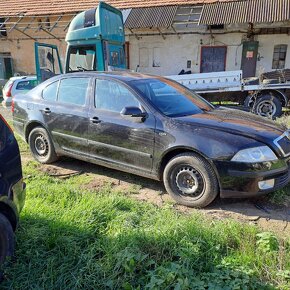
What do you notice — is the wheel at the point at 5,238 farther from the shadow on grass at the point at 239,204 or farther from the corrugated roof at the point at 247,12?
the corrugated roof at the point at 247,12

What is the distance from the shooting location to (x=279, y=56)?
14.2m

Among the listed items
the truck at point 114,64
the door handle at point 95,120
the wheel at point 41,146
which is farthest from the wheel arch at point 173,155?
the truck at point 114,64

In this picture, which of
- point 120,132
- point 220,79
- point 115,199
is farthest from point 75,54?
point 115,199

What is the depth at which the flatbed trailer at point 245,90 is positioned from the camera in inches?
352

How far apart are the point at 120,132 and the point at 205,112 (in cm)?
121

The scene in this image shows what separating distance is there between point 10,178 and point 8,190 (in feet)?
0.39

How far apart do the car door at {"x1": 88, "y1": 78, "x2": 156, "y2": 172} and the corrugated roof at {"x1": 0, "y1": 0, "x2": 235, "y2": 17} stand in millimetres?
12240

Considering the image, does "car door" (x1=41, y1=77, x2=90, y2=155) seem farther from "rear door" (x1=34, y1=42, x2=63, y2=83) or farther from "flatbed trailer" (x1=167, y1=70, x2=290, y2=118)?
"flatbed trailer" (x1=167, y1=70, x2=290, y2=118)

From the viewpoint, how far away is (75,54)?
8.62 m

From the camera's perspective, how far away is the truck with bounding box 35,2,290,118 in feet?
27.6

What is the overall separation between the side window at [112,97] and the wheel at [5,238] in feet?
6.91

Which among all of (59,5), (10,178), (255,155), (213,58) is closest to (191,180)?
(255,155)

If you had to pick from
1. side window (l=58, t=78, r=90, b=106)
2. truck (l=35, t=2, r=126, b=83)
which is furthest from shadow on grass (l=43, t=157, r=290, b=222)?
truck (l=35, t=2, r=126, b=83)

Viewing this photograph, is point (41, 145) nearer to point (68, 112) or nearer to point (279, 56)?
point (68, 112)
